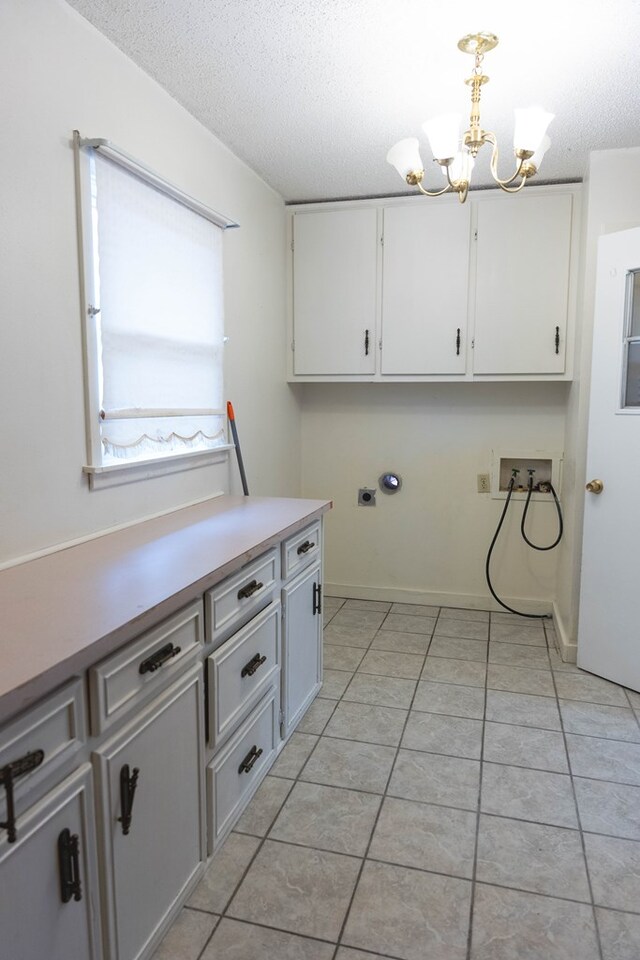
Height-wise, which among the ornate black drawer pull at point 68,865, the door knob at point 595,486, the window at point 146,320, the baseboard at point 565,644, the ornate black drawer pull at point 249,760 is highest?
the window at point 146,320

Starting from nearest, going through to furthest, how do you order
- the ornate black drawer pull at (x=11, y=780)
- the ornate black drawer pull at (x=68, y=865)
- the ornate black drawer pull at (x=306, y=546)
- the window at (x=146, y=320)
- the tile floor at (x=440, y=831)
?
the ornate black drawer pull at (x=11, y=780), the ornate black drawer pull at (x=68, y=865), the tile floor at (x=440, y=831), the window at (x=146, y=320), the ornate black drawer pull at (x=306, y=546)

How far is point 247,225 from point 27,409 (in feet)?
5.95

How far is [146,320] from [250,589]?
1047 mm

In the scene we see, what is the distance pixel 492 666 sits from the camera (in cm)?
309

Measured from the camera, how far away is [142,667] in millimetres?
1368

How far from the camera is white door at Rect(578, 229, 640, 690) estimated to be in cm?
274

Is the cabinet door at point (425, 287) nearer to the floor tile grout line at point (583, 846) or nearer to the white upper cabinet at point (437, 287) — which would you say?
the white upper cabinet at point (437, 287)

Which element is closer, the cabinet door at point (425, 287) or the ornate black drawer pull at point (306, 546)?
the ornate black drawer pull at point (306, 546)

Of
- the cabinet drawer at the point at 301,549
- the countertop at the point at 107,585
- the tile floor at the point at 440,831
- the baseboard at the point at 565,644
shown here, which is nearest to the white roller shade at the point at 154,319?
the countertop at the point at 107,585

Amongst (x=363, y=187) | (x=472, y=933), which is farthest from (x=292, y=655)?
(x=363, y=187)

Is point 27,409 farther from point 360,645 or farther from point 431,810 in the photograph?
point 360,645

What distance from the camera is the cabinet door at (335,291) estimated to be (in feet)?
11.8

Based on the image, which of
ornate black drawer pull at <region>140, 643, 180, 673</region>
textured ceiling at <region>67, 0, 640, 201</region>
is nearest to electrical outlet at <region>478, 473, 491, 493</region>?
textured ceiling at <region>67, 0, 640, 201</region>

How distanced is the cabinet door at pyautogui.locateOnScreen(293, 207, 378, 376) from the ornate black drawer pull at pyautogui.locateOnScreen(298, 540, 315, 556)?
4.79 feet
